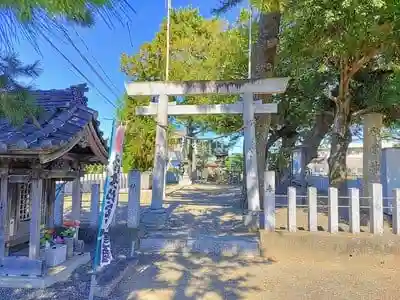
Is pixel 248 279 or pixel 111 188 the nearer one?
pixel 111 188

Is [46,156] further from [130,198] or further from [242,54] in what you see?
[242,54]

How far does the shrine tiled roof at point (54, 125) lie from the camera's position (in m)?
4.96

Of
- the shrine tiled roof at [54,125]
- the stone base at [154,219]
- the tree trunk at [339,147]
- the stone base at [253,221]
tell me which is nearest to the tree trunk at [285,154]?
the tree trunk at [339,147]

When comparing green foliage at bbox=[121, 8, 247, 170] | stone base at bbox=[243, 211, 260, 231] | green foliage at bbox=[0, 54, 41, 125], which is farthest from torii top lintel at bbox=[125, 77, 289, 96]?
green foliage at bbox=[121, 8, 247, 170]

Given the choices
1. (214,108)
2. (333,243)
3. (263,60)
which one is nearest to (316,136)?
(263,60)

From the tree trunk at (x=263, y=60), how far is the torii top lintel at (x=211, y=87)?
0.66 m

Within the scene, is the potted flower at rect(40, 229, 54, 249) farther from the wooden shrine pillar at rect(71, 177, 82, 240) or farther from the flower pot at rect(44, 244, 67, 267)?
the wooden shrine pillar at rect(71, 177, 82, 240)

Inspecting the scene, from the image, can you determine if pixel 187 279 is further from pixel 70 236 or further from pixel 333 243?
pixel 333 243

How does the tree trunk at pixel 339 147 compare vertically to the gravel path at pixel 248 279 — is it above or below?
above

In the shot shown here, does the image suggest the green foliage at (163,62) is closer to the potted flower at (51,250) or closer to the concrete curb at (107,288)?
the potted flower at (51,250)

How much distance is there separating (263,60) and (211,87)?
5.39ft

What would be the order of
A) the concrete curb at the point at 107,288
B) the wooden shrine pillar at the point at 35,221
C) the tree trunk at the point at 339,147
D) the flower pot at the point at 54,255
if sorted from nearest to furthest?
the concrete curb at the point at 107,288 → the wooden shrine pillar at the point at 35,221 → the flower pot at the point at 54,255 → the tree trunk at the point at 339,147

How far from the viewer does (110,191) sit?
15.3 ft

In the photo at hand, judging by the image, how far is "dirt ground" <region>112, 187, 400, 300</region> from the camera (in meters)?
5.06
